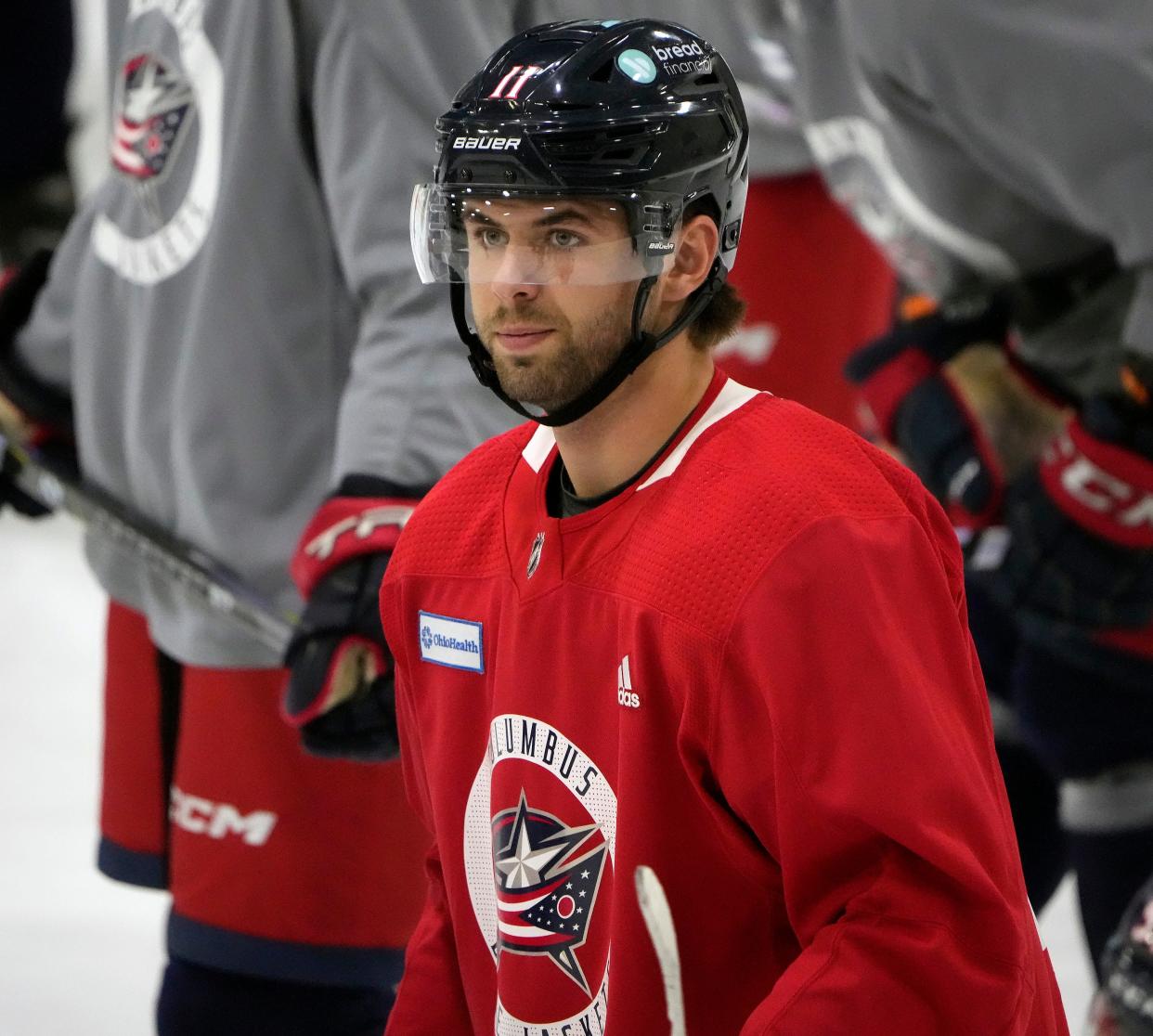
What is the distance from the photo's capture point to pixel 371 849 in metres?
1.62

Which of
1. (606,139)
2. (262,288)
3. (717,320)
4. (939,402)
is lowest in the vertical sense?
(939,402)

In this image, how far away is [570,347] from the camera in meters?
0.97

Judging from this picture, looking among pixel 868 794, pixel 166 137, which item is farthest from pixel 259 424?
pixel 868 794

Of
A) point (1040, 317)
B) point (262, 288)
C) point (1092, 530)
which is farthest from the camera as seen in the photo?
point (1040, 317)

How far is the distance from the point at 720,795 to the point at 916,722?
0.12 metres

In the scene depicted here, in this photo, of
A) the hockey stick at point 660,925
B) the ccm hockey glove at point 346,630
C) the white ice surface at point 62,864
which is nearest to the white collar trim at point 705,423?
the hockey stick at point 660,925

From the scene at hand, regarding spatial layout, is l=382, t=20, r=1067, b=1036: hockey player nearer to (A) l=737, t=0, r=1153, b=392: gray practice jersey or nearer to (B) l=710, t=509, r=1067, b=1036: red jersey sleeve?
(B) l=710, t=509, r=1067, b=1036: red jersey sleeve

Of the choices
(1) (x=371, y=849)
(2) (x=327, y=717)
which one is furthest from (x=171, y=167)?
(1) (x=371, y=849)

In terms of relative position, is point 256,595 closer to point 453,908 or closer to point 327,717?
point 327,717

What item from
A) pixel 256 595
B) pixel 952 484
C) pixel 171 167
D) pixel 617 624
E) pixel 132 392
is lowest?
pixel 952 484

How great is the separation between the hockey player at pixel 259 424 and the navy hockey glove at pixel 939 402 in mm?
717

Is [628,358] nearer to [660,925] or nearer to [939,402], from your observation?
[660,925]

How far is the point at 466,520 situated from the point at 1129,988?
64cm

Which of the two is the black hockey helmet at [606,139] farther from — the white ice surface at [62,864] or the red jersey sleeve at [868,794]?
the white ice surface at [62,864]
